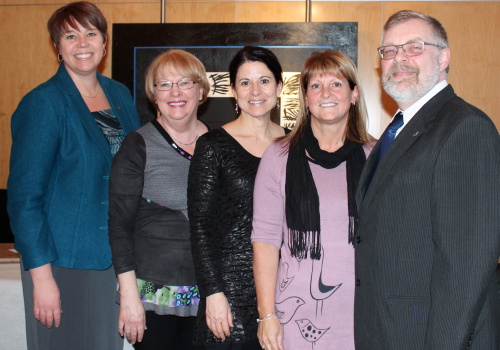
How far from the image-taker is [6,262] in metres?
2.76

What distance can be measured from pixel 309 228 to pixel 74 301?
3.39ft

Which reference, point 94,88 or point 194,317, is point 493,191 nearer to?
point 194,317

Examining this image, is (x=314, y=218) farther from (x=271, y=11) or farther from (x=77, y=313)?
(x=271, y=11)

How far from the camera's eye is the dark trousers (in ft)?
6.65

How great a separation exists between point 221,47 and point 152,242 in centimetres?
264

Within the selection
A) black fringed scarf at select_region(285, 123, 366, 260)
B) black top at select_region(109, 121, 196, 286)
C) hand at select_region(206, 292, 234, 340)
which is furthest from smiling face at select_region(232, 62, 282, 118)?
hand at select_region(206, 292, 234, 340)

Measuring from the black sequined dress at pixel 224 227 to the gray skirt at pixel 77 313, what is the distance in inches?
18.5

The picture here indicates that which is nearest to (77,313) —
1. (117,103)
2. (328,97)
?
(117,103)

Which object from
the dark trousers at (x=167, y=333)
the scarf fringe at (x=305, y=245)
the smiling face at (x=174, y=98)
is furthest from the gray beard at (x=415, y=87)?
the dark trousers at (x=167, y=333)

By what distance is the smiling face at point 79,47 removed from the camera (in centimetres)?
217

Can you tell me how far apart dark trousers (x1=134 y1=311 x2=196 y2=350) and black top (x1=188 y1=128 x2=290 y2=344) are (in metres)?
0.12

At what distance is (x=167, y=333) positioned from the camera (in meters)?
2.04

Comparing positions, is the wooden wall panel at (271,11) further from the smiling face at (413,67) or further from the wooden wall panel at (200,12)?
the smiling face at (413,67)

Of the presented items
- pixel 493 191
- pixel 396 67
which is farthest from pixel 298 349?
pixel 396 67
